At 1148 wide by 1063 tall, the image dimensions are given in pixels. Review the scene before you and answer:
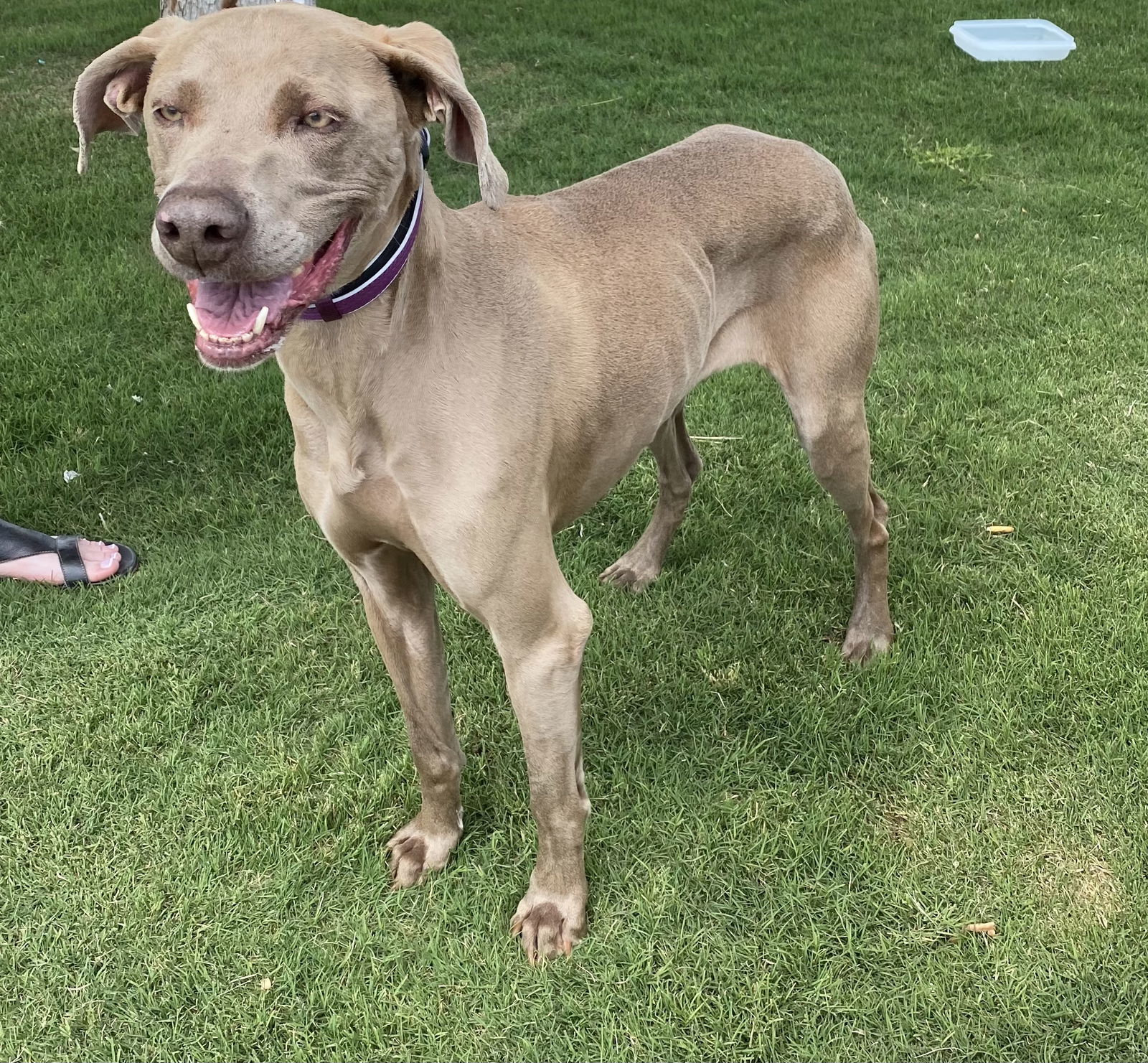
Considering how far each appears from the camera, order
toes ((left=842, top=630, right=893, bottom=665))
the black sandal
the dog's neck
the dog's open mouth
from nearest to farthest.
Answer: the dog's open mouth
the dog's neck
toes ((left=842, top=630, right=893, bottom=665))
the black sandal

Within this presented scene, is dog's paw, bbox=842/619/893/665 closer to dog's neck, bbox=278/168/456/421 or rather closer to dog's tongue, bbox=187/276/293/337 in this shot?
dog's neck, bbox=278/168/456/421

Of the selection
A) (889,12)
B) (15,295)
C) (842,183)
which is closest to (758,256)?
(842,183)

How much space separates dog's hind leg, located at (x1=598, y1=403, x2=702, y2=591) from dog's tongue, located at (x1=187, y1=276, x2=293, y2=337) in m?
2.19

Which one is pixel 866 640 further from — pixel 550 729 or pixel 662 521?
pixel 550 729

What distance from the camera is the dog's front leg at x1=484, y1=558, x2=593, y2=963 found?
7.61ft

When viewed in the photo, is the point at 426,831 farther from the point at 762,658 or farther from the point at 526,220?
the point at 526,220

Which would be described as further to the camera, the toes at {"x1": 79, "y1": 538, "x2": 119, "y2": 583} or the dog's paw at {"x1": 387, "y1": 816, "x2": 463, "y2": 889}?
the toes at {"x1": 79, "y1": 538, "x2": 119, "y2": 583}

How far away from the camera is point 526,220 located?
8.67 feet

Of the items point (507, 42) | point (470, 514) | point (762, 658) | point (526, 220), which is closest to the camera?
point (470, 514)

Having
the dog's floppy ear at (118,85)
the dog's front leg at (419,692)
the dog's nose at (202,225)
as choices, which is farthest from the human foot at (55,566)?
the dog's nose at (202,225)

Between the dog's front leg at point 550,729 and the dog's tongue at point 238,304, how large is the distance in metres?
0.77

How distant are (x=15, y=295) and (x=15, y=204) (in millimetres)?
1215

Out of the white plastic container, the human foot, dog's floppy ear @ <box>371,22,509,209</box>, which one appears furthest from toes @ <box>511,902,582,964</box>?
the white plastic container

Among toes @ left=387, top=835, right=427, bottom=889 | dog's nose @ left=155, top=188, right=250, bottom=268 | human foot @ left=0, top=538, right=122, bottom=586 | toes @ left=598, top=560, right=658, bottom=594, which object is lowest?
toes @ left=387, top=835, right=427, bottom=889
